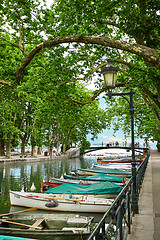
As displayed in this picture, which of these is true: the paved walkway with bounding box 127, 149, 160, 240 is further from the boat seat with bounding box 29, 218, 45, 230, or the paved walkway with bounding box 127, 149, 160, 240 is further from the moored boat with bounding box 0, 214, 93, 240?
the boat seat with bounding box 29, 218, 45, 230

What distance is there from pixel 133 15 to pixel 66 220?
383 inches

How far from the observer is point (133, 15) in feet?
33.2

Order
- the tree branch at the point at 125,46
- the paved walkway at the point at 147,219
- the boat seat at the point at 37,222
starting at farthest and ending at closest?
the boat seat at the point at 37,222, the tree branch at the point at 125,46, the paved walkway at the point at 147,219

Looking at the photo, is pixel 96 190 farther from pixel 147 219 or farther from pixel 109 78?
pixel 109 78

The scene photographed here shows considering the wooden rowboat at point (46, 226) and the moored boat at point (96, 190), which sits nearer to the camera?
the wooden rowboat at point (46, 226)

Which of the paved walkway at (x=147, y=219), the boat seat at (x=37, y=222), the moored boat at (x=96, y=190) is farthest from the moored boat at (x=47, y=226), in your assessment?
the moored boat at (x=96, y=190)

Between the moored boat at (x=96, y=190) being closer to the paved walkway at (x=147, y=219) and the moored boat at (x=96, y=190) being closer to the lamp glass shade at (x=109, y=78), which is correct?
the paved walkway at (x=147, y=219)

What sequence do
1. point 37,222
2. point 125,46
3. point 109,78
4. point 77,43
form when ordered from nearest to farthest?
point 125,46
point 109,78
point 37,222
point 77,43

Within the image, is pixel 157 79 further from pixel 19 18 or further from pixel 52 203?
pixel 52 203

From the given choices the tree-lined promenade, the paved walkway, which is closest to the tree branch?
the tree-lined promenade

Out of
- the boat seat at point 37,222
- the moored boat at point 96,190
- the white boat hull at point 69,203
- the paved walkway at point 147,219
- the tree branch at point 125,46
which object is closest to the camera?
the paved walkway at point 147,219

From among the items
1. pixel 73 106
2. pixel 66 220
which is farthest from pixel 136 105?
pixel 66 220

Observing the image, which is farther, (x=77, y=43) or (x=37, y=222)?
(x=77, y=43)

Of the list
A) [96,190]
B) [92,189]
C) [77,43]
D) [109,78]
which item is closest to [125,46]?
[109,78]
